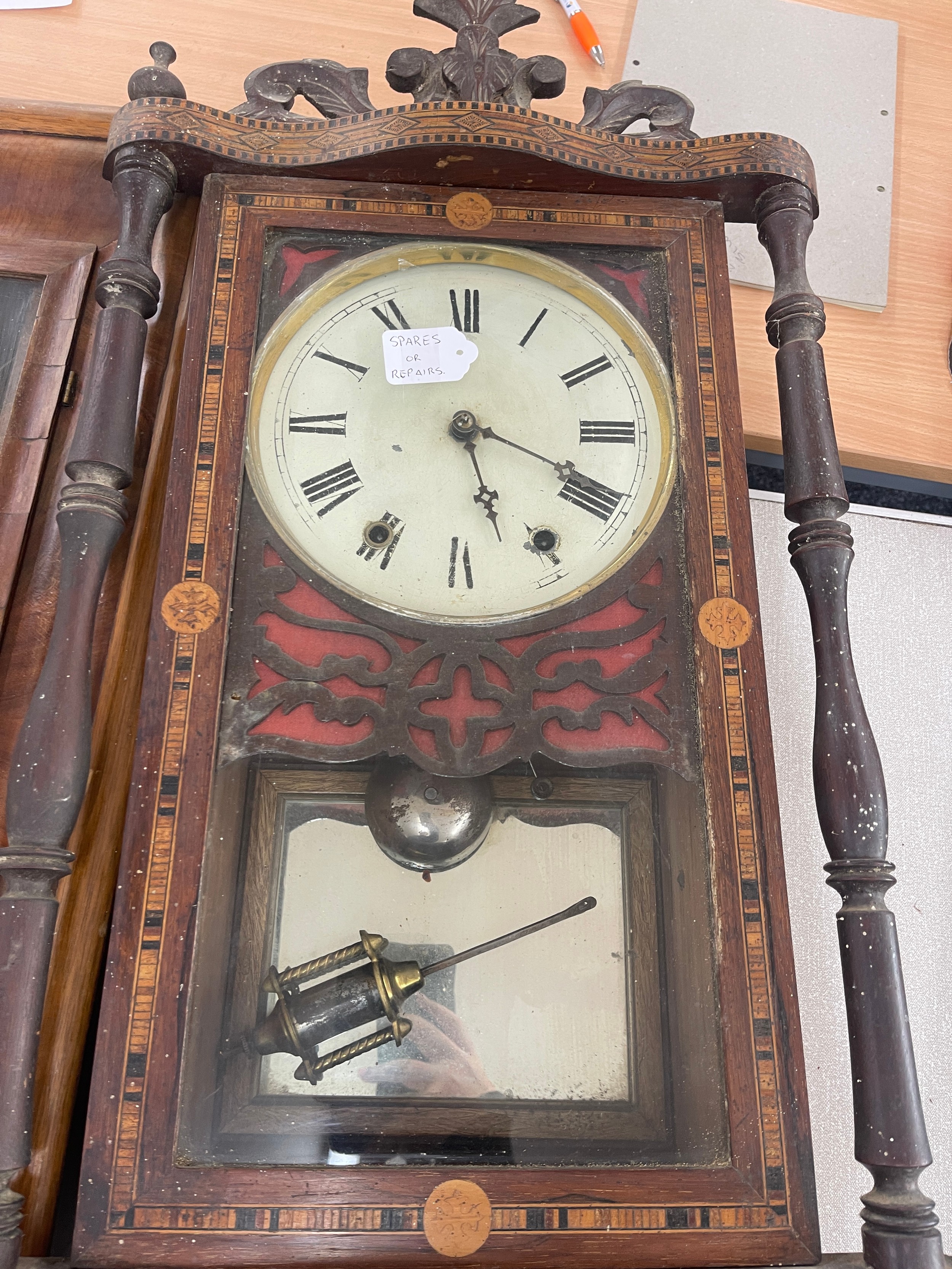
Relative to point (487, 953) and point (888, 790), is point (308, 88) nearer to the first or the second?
point (487, 953)

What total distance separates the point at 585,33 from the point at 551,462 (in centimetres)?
78

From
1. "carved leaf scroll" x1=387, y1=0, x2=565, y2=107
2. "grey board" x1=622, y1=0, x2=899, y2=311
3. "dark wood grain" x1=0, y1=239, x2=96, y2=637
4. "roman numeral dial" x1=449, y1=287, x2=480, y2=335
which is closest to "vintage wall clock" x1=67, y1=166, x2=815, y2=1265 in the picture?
"roman numeral dial" x1=449, y1=287, x2=480, y2=335

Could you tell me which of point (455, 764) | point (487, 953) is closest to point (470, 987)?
point (487, 953)

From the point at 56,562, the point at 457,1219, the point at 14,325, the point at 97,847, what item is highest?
the point at 14,325

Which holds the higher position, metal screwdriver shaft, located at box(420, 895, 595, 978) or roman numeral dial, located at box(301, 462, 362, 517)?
roman numeral dial, located at box(301, 462, 362, 517)

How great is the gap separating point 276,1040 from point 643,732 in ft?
1.17

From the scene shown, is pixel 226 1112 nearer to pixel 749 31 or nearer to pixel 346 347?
pixel 346 347

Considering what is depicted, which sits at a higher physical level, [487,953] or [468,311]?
[468,311]

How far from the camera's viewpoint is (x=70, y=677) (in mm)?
770

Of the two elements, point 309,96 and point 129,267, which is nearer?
point 129,267

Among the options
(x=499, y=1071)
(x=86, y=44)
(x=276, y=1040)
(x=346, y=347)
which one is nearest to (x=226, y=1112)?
(x=276, y=1040)

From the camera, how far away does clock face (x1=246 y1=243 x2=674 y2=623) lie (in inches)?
34.3

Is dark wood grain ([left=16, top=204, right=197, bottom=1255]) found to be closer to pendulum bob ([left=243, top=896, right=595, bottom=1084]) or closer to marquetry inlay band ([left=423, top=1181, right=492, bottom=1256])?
pendulum bob ([left=243, top=896, right=595, bottom=1084])

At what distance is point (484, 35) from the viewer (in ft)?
3.27
